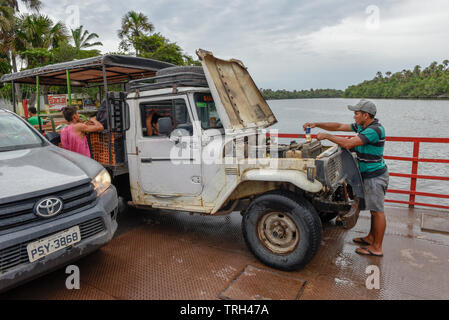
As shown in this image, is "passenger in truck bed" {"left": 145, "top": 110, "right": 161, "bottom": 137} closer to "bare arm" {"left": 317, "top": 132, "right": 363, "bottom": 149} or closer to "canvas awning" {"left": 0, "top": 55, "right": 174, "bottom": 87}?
"canvas awning" {"left": 0, "top": 55, "right": 174, "bottom": 87}

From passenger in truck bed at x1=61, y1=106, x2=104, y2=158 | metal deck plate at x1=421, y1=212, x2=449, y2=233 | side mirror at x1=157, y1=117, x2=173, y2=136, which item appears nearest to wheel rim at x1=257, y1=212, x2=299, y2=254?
side mirror at x1=157, y1=117, x2=173, y2=136

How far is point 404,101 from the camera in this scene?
Result: 201 feet

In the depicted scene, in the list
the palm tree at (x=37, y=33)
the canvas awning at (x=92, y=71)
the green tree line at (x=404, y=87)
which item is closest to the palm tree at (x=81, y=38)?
the palm tree at (x=37, y=33)

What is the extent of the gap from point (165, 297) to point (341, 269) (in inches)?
74.6

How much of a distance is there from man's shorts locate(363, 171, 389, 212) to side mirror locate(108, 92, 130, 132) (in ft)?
10.6

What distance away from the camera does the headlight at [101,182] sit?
10.1 feet

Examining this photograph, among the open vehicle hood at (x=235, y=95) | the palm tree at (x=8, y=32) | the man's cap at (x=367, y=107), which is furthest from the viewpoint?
the palm tree at (x=8, y=32)

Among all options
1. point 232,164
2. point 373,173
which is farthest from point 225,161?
point 373,173

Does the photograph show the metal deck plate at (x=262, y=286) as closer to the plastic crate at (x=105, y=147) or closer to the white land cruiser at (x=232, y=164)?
the white land cruiser at (x=232, y=164)

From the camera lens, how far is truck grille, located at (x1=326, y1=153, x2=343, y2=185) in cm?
305

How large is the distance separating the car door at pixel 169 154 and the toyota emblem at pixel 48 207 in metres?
1.46

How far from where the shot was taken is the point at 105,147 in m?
4.49

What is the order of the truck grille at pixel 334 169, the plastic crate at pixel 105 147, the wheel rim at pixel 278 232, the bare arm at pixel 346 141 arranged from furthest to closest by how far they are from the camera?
the plastic crate at pixel 105 147 < the bare arm at pixel 346 141 < the wheel rim at pixel 278 232 < the truck grille at pixel 334 169
